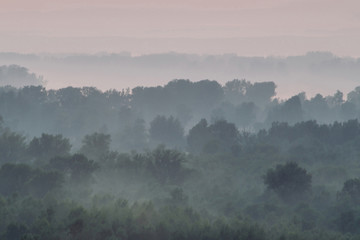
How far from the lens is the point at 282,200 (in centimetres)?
8088

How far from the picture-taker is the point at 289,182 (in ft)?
271

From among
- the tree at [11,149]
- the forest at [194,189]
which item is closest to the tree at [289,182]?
the forest at [194,189]

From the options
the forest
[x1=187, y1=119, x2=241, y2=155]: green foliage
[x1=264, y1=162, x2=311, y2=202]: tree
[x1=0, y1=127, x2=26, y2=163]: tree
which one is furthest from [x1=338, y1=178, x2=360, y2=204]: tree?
[x1=187, y1=119, x2=241, y2=155]: green foliage

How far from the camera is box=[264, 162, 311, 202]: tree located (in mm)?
81500

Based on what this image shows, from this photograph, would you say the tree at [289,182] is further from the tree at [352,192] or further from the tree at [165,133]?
the tree at [165,133]

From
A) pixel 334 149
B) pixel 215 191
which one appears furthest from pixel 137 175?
pixel 334 149

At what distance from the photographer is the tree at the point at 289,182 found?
267ft

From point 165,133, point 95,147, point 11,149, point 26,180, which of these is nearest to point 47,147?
point 11,149

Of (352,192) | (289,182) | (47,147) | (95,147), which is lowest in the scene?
(352,192)

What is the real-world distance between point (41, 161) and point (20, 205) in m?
25.8

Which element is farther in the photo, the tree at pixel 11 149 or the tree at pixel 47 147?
the tree at pixel 11 149

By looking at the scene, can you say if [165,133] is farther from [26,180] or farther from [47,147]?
[26,180]

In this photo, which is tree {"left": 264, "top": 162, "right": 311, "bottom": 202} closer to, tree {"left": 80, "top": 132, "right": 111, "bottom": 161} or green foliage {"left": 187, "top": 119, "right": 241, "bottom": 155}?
tree {"left": 80, "top": 132, "right": 111, "bottom": 161}

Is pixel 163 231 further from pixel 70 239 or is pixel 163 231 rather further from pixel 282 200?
pixel 282 200
